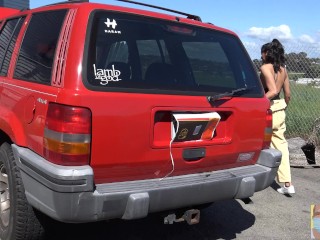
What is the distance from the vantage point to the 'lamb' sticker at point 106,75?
2.83 metres

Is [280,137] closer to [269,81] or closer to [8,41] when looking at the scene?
[269,81]

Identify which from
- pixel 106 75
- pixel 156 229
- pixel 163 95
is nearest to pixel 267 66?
pixel 156 229

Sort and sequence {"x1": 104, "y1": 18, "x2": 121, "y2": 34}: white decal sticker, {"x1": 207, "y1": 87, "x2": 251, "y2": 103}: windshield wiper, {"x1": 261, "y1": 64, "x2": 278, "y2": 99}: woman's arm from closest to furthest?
{"x1": 104, "y1": 18, "x2": 121, "y2": 34}: white decal sticker, {"x1": 207, "y1": 87, "x2": 251, "y2": 103}: windshield wiper, {"x1": 261, "y1": 64, "x2": 278, "y2": 99}: woman's arm

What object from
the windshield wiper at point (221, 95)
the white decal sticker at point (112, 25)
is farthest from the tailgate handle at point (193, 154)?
the white decal sticker at point (112, 25)

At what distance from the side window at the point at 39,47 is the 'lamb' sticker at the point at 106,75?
36cm

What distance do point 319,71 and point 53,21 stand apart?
6362 millimetres

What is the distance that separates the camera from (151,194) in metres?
2.89

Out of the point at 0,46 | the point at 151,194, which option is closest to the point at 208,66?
the point at 151,194

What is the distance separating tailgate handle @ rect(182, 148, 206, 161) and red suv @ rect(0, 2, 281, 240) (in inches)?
0.4

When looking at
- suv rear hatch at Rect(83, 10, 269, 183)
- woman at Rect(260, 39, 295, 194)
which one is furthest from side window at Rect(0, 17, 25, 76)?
woman at Rect(260, 39, 295, 194)

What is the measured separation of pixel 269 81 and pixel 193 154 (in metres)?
2.53

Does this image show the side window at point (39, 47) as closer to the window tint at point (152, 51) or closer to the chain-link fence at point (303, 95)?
the window tint at point (152, 51)

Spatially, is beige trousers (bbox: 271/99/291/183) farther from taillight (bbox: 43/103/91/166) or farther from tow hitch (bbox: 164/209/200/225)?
taillight (bbox: 43/103/91/166)

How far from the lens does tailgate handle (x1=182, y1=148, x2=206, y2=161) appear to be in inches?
126
